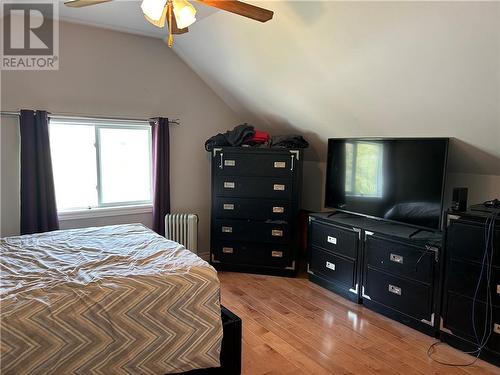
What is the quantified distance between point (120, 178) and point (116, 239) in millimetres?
1418

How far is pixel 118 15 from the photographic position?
10.4 feet

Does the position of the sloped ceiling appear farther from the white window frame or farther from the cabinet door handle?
the white window frame

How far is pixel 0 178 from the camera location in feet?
10.3

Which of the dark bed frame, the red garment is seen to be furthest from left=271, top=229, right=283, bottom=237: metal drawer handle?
the dark bed frame

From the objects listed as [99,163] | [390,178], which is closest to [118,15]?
[99,163]

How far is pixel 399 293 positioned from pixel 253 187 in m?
1.70

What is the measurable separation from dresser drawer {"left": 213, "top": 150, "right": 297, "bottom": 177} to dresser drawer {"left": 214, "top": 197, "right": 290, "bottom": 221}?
286 mm

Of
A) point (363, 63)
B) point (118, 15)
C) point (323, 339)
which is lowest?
point (323, 339)

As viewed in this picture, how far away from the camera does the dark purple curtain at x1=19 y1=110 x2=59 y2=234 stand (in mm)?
3107

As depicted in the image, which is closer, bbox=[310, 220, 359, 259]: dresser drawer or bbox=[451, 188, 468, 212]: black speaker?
bbox=[451, 188, 468, 212]: black speaker

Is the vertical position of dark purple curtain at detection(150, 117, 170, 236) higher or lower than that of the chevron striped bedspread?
higher

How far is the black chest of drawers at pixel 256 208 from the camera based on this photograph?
3717mm

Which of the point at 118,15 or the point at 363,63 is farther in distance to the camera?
the point at 118,15

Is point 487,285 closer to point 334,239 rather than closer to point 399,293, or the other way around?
point 399,293
